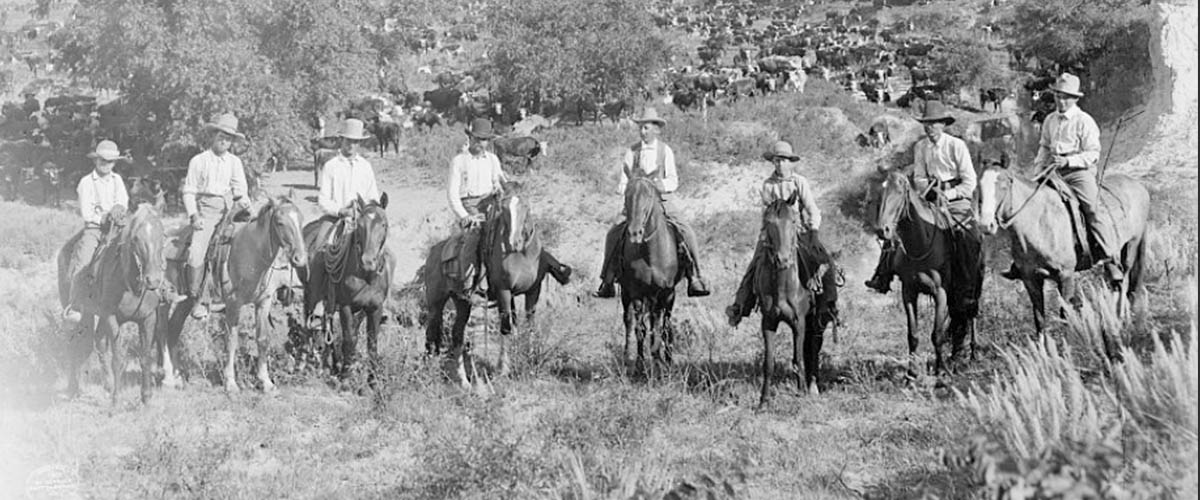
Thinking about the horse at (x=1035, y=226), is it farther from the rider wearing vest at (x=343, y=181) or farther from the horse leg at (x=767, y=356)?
the rider wearing vest at (x=343, y=181)

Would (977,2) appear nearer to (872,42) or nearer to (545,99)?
(872,42)

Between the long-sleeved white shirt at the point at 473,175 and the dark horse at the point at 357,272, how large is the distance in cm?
84

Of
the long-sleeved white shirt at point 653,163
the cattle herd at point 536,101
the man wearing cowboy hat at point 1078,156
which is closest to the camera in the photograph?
the man wearing cowboy hat at point 1078,156

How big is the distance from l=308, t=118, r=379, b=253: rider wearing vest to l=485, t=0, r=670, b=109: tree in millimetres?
22143

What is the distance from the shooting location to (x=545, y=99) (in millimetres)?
36156

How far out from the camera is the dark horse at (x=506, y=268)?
1019 centimetres

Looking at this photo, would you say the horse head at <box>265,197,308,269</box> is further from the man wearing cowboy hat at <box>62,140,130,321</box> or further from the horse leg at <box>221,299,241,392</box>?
the man wearing cowboy hat at <box>62,140,130,321</box>

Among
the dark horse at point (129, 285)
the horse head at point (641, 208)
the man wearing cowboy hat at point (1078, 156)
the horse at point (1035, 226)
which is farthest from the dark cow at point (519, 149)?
the horse at point (1035, 226)

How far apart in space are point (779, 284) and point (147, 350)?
6.10 metres

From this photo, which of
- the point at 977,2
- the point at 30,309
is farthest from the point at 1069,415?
the point at 977,2

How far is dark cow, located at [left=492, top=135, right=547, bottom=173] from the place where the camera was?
2503 cm

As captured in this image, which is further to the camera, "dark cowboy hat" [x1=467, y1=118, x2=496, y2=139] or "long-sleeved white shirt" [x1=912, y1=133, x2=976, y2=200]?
"dark cowboy hat" [x1=467, y1=118, x2=496, y2=139]

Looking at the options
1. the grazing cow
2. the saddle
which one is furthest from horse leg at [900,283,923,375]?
the grazing cow

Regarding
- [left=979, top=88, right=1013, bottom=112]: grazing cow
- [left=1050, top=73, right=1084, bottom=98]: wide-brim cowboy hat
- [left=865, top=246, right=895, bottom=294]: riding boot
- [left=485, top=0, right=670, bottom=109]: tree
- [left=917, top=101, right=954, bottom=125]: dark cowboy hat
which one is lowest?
[left=865, top=246, right=895, bottom=294]: riding boot
